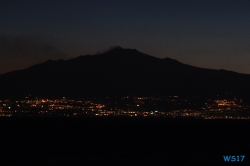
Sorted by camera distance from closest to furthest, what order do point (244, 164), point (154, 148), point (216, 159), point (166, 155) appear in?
1. point (244, 164)
2. point (216, 159)
3. point (166, 155)
4. point (154, 148)

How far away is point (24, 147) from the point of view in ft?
199

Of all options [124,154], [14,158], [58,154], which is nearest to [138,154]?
[124,154]

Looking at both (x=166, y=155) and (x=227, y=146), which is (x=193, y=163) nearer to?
(x=166, y=155)

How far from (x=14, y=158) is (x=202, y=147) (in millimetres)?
19340

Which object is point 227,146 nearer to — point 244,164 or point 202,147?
point 202,147

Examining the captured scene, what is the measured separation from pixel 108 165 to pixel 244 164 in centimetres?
911

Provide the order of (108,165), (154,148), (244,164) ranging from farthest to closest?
(154,148)
(108,165)
(244,164)

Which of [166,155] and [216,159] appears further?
[166,155]

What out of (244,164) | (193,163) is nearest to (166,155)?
(193,163)

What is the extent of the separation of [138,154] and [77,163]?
27.4 ft

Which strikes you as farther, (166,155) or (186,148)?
(186,148)

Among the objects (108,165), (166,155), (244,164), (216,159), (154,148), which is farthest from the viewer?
(154,148)

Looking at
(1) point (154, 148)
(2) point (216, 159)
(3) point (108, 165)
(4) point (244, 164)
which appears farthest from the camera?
(1) point (154, 148)

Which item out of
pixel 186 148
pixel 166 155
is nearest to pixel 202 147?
pixel 186 148
